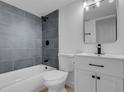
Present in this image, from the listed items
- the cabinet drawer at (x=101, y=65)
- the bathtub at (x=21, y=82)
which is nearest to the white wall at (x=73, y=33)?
the cabinet drawer at (x=101, y=65)

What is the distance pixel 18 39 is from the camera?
7.23 ft

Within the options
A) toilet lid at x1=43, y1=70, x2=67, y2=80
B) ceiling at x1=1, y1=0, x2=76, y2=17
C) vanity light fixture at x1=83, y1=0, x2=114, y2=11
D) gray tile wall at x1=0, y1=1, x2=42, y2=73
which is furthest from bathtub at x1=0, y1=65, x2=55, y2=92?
vanity light fixture at x1=83, y1=0, x2=114, y2=11

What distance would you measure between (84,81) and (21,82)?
3.93 ft

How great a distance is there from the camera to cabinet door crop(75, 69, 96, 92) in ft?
4.56

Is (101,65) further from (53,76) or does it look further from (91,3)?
(91,3)

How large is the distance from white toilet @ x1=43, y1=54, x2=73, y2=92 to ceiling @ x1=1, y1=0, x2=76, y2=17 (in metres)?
1.35

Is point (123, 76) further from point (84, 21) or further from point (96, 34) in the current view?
point (84, 21)

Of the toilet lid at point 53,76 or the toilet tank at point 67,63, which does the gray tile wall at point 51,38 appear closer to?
the toilet tank at point 67,63

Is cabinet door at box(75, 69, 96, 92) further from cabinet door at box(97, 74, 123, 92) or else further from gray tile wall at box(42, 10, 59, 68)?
gray tile wall at box(42, 10, 59, 68)

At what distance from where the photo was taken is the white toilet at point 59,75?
157cm

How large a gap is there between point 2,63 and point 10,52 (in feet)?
0.98

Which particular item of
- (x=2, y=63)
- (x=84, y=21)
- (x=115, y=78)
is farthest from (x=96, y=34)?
(x=2, y=63)

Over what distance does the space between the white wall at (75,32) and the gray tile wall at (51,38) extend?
0.17 metres

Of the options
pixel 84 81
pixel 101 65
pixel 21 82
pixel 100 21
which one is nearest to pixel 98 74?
pixel 101 65
